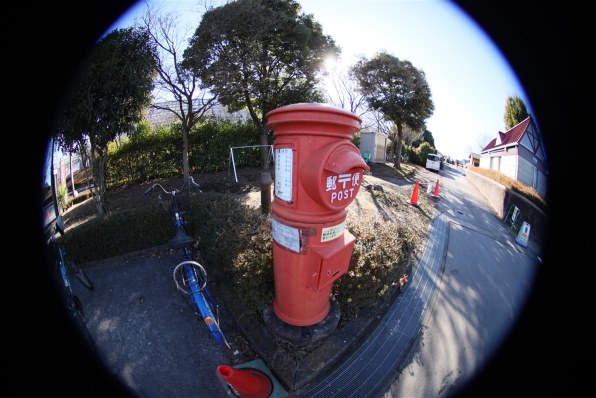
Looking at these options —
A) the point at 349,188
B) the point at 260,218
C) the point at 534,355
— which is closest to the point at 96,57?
the point at 260,218

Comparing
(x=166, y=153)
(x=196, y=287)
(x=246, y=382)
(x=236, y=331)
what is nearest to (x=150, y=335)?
(x=196, y=287)

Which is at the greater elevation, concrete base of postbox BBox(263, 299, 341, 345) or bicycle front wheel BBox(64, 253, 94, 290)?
bicycle front wheel BBox(64, 253, 94, 290)

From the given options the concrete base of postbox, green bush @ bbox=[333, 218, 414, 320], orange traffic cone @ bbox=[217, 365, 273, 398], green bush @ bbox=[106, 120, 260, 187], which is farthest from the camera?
green bush @ bbox=[106, 120, 260, 187]

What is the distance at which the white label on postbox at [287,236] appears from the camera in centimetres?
231

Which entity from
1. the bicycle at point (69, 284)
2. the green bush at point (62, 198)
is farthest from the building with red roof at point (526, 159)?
the green bush at point (62, 198)

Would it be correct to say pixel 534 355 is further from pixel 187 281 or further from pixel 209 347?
pixel 187 281

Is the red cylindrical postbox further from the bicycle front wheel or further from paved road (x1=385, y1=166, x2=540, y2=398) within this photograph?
the bicycle front wheel

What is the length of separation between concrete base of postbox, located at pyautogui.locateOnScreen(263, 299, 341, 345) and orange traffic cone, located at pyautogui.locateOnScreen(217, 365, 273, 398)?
0.43 m

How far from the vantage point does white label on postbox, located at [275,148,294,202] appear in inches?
87.1

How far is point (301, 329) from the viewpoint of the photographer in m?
2.75

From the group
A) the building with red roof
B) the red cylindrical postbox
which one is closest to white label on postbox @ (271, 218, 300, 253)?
the red cylindrical postbox

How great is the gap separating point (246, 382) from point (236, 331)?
951mm

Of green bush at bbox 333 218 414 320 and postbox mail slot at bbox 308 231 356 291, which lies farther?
green bush at bbox 333 218 414 320

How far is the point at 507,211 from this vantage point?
8.73 meters
